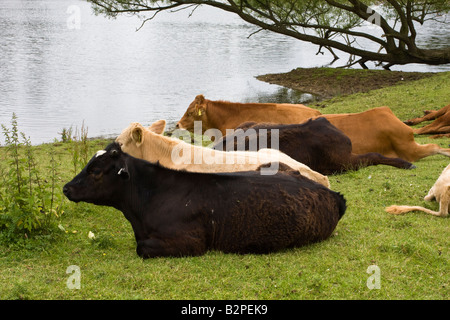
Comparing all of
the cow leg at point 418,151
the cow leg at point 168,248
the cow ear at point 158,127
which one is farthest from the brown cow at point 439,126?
the cow leg at point 168,248

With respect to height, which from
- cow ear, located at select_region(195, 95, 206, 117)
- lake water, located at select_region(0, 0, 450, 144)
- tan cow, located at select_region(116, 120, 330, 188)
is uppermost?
tan cow, located at select_region(116, 120, 330, 188)

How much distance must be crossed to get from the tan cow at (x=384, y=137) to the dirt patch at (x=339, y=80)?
12019mm

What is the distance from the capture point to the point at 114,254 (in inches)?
235

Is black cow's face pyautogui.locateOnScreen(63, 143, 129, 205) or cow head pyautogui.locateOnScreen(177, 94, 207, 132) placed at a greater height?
black cow's face pyautogui.locateOnScreen(63, 143, 129, 205)

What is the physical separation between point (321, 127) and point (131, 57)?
2836 centimetres

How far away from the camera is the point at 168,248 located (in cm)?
577

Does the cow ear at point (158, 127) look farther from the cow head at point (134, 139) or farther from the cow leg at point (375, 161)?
the cow leg at point (375, 161)

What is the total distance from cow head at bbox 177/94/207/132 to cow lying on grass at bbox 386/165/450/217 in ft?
20.6

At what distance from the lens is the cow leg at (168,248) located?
18.9ft

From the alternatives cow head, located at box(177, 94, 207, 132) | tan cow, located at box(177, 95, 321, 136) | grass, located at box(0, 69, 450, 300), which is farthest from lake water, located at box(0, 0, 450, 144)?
grass, located at box(0, 69, 450, 300)

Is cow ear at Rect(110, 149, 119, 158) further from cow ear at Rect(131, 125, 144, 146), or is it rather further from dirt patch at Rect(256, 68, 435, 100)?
dirt patch at Rect(256, 68, 435, 100)

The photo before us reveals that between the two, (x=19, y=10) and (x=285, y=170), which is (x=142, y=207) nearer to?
(x=285, y=170)

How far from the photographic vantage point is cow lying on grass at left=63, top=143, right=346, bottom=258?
5.87 meters
